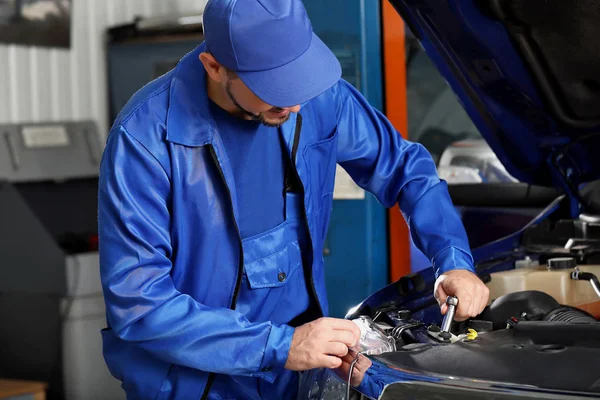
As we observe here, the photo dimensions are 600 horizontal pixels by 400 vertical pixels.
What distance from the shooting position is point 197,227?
1.72 metres

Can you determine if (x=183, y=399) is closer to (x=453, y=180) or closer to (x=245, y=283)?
(x=245, y=283)

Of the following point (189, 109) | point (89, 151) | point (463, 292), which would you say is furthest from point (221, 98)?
point (89, 151)

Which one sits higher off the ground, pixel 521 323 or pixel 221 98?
pixel 221 98

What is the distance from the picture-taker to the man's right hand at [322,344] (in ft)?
4.92

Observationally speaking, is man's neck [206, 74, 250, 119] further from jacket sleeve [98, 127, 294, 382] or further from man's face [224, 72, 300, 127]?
jacket sleeve [98, 127, 294, 382]

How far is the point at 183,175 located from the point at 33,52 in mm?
2790

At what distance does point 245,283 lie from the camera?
1.77 metres

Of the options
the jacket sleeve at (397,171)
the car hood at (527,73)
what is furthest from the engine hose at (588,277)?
the car hood at (527,73)

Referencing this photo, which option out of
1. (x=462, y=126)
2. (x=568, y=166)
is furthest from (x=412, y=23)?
(x=462, y=126)

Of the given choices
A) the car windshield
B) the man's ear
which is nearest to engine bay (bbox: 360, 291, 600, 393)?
the man's ear

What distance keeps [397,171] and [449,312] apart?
1.44ft

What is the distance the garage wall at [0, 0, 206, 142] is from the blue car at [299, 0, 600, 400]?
2563mm

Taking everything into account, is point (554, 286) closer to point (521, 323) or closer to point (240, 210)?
point (521, 323)

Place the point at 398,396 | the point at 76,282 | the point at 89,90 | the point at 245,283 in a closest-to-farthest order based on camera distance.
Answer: the point at 398,396 < the point at 245,283 < the point at 76,282 < the point at 89,90
